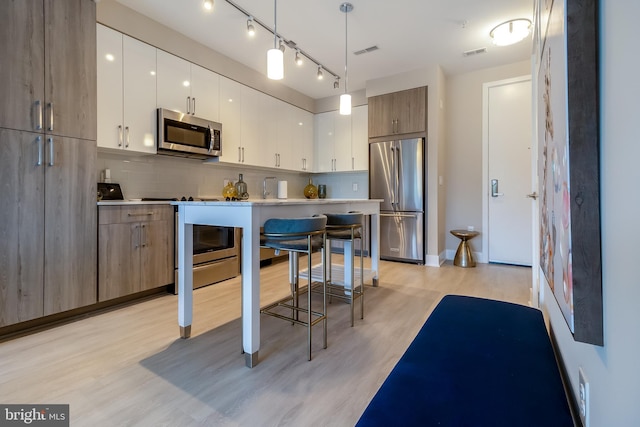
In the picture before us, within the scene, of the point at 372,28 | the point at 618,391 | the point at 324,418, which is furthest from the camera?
the point at 372,28

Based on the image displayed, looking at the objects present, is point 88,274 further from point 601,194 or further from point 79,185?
point 601,194

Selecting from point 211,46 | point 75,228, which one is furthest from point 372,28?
point 75,228

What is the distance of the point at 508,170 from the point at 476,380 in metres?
4.02

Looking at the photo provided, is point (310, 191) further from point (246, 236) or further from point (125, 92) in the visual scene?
point (246, 236)

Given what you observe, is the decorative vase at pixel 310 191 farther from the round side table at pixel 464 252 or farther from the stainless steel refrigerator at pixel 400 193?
the round side table at pixel 464 252

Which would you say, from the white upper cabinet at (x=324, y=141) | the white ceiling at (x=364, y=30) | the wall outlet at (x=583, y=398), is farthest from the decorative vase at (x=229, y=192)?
the wall outlet at (x=583, y=398)

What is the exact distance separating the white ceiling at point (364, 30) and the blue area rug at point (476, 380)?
287 cm

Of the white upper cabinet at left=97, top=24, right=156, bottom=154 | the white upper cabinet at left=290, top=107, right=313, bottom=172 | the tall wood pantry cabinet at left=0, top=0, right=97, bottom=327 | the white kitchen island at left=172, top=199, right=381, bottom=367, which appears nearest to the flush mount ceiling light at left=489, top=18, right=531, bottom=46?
the white kitchen island at left=172, top=199, right=381, bottom=367

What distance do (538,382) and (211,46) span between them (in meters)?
4.09

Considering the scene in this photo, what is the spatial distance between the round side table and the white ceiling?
2327mm

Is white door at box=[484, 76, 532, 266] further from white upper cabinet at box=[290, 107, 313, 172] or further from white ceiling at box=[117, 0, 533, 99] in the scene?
white upper cabinet at box=[290, 107, 313, 172]

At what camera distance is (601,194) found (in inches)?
24.5

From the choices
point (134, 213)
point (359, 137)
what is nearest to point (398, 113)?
point (359, 137)
